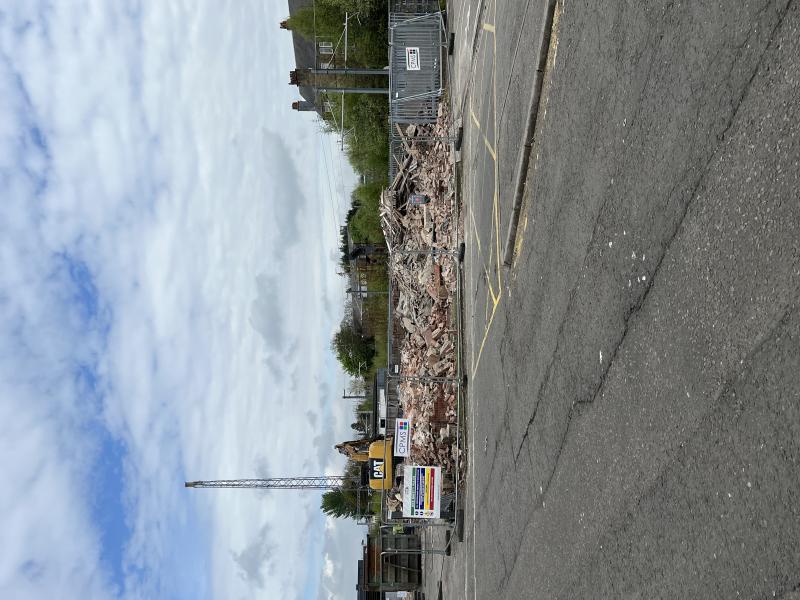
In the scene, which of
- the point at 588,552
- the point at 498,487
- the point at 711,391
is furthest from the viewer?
the point at 498,487

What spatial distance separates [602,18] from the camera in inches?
289

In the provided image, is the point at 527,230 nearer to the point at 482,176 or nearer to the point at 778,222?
the point at 482,176

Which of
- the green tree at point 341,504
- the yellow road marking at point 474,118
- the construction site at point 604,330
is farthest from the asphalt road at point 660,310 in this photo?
the green tree at point 341,504

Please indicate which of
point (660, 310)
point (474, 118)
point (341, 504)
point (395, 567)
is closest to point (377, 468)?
point (395, 567)

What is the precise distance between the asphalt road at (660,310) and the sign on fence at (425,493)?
205 inches

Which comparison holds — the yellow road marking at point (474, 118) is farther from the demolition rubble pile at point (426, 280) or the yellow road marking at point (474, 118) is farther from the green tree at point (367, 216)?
the green tree at point (367, 216)

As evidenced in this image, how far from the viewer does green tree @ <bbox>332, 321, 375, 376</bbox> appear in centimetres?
4931

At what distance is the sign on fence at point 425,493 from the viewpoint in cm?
1579

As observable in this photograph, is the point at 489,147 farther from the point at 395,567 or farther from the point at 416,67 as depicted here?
the point at 395,567

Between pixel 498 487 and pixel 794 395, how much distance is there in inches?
327

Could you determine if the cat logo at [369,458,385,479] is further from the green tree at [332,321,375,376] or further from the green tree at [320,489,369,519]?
the green tree at [320,489,369,519]

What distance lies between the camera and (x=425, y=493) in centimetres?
1587

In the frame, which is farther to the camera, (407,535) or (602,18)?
(407,535)

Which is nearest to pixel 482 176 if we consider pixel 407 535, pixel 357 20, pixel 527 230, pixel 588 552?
pixel 527 230
